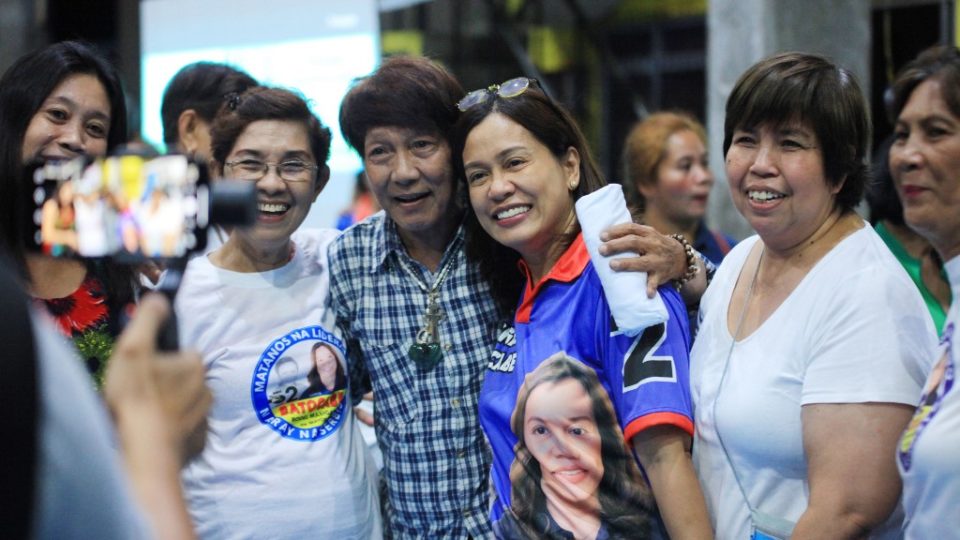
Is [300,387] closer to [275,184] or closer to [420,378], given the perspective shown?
[420,378]

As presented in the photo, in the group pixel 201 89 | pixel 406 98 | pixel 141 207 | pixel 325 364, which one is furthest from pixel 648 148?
pixel 141 207

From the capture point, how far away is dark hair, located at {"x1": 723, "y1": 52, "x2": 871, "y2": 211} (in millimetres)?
1925

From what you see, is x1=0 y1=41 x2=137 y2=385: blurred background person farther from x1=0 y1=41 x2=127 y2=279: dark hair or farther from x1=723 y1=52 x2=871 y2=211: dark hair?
x1=723 y1=52 x2=871 y2=211: dark hair

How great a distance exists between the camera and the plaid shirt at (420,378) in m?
2.31

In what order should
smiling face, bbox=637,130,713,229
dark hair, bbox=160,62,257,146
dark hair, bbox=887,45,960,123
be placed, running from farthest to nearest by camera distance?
smiling face, bbox=637,130,713,229 → dark hair, bbox=160,62,257,146 → dark hair, bbox=887,45,960,123

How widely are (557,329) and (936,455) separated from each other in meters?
0.75

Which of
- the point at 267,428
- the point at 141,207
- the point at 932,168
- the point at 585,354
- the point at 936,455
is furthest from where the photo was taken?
the point at 267,428

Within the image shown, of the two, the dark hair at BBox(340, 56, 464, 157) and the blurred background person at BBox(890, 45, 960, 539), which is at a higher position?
the dark hair at BBox(340, 56, 464, 157)

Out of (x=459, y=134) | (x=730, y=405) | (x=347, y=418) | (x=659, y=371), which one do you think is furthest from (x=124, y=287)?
(x=730, y=405)

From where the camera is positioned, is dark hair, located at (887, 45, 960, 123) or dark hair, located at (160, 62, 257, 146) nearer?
dark hair, located at (887, 45, 960, 123)

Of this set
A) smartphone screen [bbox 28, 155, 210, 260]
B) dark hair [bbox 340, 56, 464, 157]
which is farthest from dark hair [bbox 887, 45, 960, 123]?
smartphone screen [bbox 28, 155, 210, 260]

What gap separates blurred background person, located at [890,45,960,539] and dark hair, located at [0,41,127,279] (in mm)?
1778

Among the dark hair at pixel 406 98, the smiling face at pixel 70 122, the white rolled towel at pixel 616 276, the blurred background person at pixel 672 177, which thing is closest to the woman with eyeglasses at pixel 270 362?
the dark hair at pixel 406 98

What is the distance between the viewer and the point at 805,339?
1.84 m
